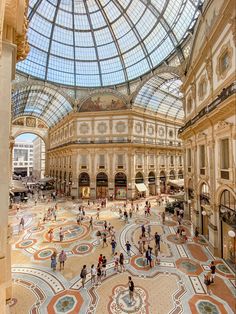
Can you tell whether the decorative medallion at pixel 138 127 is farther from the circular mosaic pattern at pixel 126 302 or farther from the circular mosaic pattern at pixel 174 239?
the circular mosaic pattern at pixel 126 302

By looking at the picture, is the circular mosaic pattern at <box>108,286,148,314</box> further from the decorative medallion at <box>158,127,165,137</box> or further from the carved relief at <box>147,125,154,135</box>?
the decorative medallion at <box>158,127,165,137</box>

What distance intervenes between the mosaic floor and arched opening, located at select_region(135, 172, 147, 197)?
16.3 metres

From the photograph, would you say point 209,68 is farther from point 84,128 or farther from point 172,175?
point 172,175

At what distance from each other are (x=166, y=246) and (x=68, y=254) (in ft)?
27.1

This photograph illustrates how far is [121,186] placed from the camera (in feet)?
117

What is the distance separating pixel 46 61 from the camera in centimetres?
3594

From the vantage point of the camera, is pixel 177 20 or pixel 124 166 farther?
pixel 124 166

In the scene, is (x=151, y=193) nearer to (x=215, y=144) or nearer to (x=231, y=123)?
(x=215, y=144)

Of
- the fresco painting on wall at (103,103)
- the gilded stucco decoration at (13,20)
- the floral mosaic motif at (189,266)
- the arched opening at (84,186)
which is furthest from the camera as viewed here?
the fresco painting on wall at (103,103)

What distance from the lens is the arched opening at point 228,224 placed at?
11.9 m

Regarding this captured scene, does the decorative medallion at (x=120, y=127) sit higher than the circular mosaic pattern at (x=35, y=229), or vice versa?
the decorative medallion at (x=120, y=127)

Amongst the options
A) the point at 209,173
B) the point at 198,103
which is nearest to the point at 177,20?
the point at 198,103

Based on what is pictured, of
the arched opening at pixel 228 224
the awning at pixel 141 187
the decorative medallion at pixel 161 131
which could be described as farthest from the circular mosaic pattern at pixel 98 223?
the decorative medallion at pixel 161 131

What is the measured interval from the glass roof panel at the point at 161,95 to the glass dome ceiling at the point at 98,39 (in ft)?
10.0
